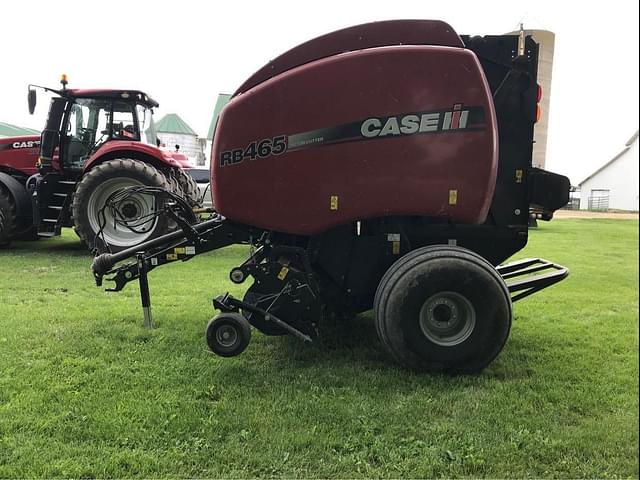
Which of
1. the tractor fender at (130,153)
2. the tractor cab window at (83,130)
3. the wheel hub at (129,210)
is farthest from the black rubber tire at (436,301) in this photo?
the tractor cab window at (83,130)

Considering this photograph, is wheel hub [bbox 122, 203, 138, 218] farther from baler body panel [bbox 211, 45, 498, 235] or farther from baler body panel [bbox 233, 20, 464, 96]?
baler body panel [bbox 233, 20, 464, 96]

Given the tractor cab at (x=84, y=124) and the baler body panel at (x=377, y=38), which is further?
the tractor cab at (x=84, y=124)

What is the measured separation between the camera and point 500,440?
2680 mm

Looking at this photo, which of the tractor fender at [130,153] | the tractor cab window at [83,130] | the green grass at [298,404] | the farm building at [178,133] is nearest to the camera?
the green grass at [298,404]

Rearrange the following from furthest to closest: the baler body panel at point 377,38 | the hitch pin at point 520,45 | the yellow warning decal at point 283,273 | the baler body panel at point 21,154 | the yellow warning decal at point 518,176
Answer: the baler body panel at point 21,154 → the yellow warning decal at point 518,176 → the hitch pin at point 520,45 → the yellow warning decal at point 283,273 → the baler body panel at point 377,38

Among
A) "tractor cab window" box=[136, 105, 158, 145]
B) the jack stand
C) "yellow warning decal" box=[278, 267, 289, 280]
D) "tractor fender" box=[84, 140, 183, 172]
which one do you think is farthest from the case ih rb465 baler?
"tractor cab window" box=[136, 105, 158, 145]

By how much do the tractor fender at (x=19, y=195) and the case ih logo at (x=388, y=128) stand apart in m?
6.88

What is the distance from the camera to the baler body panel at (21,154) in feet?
29.9

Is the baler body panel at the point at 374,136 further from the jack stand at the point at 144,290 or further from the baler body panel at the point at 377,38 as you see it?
the jack stand at the point at 144,290

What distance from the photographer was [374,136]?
3314 mm

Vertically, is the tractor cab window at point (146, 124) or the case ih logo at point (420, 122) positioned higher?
the tractor cab window at point (146, 124)

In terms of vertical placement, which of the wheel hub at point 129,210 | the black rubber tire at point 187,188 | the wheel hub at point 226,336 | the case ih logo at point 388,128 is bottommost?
the wheel hub at point 226,336

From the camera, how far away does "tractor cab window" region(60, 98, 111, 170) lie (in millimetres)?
8578

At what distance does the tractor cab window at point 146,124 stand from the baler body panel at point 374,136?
19.8 feet
